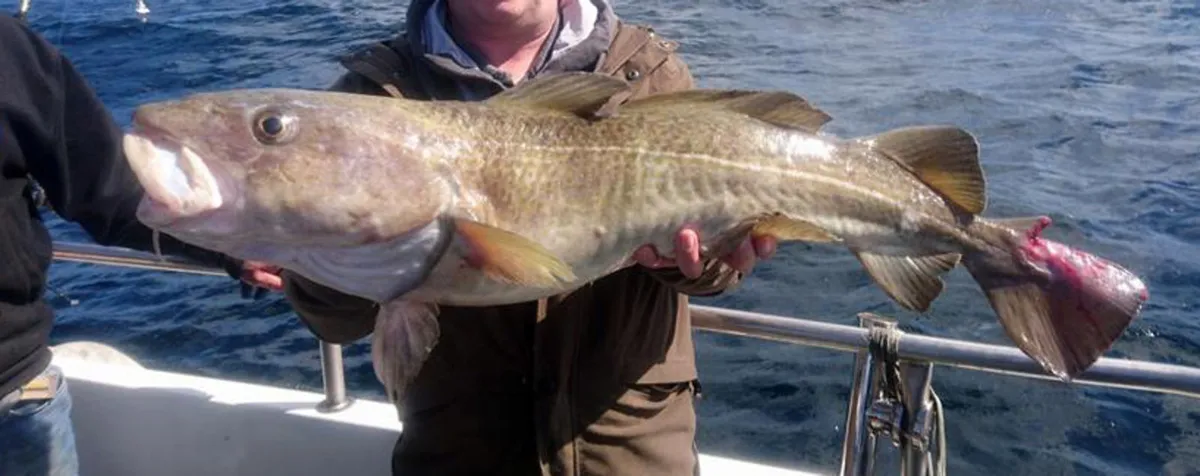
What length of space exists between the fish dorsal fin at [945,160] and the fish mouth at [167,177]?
1563 mm

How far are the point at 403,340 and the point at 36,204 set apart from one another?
4.47 feet

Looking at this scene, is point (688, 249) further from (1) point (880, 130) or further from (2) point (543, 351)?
(1) point (880, 130)

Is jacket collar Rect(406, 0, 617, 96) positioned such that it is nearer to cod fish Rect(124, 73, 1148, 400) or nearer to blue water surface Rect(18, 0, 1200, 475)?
cod fish Rect(124, 73, 1148, 400)

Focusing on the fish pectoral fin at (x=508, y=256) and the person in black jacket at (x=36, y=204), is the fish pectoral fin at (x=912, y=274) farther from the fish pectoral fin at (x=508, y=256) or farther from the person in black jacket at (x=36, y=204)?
the person in black jacket at (x=36, y=204)

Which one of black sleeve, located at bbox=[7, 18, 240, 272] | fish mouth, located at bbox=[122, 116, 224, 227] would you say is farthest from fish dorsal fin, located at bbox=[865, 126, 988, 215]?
black sleeve, located at bbox=[7, 18, 240, 272]

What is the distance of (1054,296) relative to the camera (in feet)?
8.32

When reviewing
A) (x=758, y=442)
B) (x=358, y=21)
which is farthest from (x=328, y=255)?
(x=358, y=21)

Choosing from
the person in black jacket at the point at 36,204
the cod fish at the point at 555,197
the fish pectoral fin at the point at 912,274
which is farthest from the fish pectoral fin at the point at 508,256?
the person in black jacket at the point at 36,204

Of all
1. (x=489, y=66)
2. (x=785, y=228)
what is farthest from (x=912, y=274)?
(x=489, y=66)

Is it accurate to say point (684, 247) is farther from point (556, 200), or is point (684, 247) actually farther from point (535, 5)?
point (535, 5)

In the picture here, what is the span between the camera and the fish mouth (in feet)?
6.42

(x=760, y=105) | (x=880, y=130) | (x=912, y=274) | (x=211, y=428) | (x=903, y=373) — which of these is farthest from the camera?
(x=880, y=130)

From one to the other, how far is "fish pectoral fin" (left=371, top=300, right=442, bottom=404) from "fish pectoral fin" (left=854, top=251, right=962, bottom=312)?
42.6 inches

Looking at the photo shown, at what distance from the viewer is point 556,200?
88.7 inches
